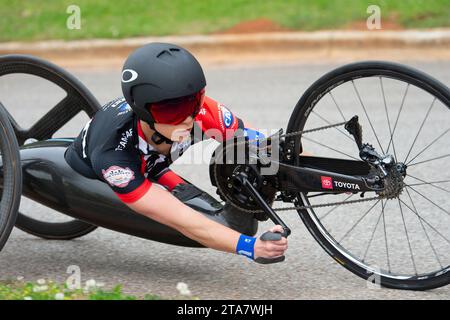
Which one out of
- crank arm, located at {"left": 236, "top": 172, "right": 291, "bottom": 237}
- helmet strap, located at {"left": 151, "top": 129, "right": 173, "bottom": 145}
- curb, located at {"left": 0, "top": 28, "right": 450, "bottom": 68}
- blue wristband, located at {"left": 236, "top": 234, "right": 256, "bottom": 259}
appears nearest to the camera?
blue wristband, located at {"left": 236, "top": 234, "right": 256, "bottom": 259}

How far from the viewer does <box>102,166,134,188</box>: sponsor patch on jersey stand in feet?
13.8

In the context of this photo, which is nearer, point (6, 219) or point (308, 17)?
point (6, 219)

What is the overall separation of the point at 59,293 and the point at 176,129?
85 cm

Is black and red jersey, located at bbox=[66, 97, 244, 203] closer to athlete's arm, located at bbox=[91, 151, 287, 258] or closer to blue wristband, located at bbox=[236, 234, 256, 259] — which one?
athlete's arm, located at bbox=[91, 151, 287, 258]

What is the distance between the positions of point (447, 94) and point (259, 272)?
4.20 feet

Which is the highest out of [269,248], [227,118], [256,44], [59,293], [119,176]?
[256,44]

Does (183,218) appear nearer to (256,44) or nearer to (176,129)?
(176,129)

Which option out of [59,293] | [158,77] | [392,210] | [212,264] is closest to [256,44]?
[392,210]

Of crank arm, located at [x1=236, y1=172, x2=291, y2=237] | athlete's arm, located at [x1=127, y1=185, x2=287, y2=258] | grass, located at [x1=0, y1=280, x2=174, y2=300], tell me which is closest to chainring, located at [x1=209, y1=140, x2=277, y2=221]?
crank arm, located at [x1=236, y1=172, x2=291, y2=237]

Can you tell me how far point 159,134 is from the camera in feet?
14.0

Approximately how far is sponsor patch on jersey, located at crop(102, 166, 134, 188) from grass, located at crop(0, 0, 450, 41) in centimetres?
623
